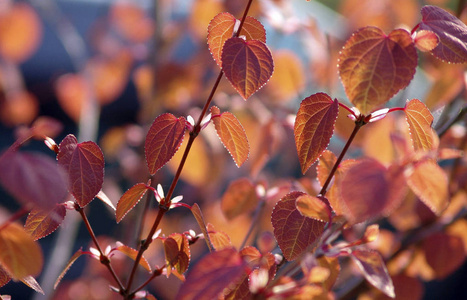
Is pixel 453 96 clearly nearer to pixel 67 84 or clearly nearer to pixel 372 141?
pixel 372 141

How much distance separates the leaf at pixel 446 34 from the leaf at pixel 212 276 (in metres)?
0.24

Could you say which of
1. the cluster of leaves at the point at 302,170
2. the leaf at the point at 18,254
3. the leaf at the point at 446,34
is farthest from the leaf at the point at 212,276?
the leaf at the point at 446,34

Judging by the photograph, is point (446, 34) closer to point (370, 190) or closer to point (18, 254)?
point (370, 190)

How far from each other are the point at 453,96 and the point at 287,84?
20.9 inches

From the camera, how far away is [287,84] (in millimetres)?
1420

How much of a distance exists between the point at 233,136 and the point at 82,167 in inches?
5.9

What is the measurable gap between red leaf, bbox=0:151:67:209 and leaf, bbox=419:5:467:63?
32 centimetres

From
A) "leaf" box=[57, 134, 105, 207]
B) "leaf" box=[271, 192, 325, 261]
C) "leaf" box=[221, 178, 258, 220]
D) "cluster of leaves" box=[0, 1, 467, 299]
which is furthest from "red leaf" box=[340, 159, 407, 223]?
"leaf" box=[221, 178, 258, 220]

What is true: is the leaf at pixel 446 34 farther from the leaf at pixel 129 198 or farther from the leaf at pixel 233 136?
the leaf at pixel 129 198

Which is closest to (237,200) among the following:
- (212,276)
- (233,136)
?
(233,136)

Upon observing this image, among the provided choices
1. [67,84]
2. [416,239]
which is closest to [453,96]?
[416,239]

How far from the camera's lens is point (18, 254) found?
379mm

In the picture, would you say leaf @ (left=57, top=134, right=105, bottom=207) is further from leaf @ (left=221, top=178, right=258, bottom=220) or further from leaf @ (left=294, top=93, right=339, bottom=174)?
leaf @ (left=221, top=178, right=258, bottom=220)

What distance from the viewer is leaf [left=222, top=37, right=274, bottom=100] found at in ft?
1.41
